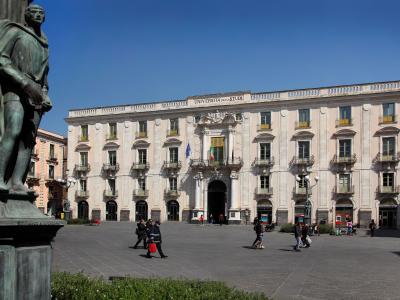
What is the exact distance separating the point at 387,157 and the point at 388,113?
4.21 meters

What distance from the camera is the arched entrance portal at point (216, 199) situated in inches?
2205

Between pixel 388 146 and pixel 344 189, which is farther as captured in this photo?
pixel 344 189

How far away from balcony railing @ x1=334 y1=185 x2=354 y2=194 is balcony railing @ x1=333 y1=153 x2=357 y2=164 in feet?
7.77

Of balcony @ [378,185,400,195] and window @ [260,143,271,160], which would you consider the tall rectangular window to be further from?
balcony @ [378,185,400,195]

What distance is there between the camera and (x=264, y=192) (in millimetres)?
52781

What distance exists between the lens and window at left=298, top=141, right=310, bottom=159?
51.7 meters

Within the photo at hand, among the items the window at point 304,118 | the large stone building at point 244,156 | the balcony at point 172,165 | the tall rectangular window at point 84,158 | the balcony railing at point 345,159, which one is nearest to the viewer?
the large stone building at point 244,156

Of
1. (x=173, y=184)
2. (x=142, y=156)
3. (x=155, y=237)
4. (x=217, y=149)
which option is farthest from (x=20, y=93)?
(x=142, y=156)

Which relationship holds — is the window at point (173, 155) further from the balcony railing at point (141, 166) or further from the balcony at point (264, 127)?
the balcony at point (264, 127)

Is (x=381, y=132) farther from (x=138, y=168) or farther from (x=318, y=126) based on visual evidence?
(x=138, y=168)

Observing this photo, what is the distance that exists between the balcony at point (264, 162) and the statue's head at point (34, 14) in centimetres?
4867

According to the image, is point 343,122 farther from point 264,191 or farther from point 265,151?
point 264,191

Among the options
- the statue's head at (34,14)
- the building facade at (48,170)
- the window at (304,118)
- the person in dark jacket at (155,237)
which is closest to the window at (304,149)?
the window at (304,118)

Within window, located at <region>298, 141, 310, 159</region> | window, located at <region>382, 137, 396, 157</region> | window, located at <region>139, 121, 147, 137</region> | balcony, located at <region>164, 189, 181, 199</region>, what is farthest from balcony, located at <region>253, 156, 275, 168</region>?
window, located at <region>139, 121, 147, 137</region>
